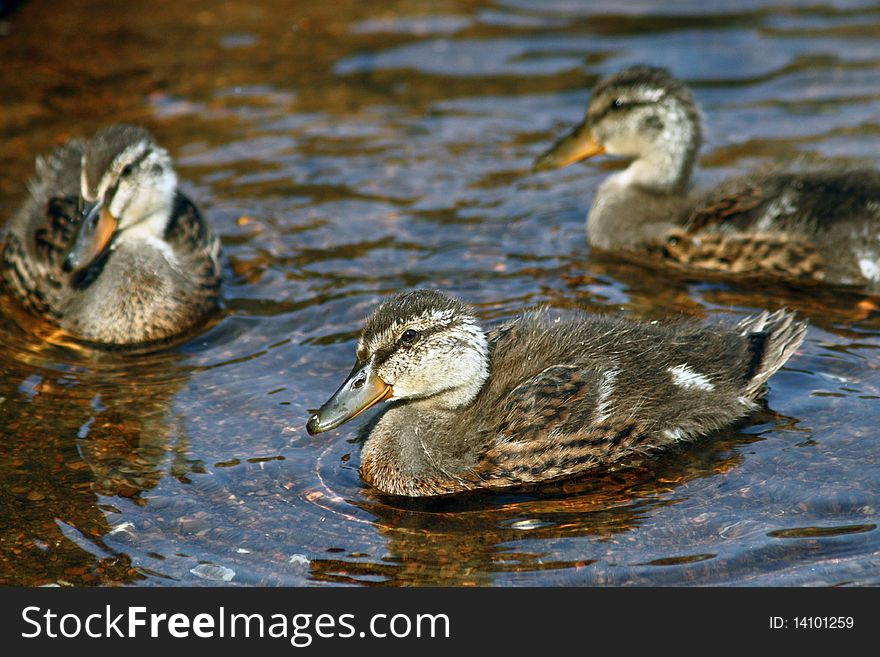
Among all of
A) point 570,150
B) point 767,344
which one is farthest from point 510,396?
point 570,150

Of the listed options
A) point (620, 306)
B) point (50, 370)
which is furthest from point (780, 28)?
point (50, 370)

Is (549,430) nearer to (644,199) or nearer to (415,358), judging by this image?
(415,358)

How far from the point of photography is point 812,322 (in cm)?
785

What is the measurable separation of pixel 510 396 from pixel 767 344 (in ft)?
4.87

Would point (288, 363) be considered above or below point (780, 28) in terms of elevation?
below

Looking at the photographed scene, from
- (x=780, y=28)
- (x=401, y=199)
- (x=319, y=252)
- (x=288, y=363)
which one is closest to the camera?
(x=288, y=363)

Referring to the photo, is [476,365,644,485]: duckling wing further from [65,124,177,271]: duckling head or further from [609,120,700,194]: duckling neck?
[609,120,700,194]: duckling neck

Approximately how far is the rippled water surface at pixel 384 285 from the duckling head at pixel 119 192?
0.66 meters

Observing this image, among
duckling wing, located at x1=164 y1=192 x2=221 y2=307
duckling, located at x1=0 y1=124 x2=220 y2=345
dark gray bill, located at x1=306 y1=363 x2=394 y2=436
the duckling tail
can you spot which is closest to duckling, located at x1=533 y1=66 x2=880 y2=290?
the duckling tail

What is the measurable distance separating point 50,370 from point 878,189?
17.3 ft

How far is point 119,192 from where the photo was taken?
8414 millimetres
